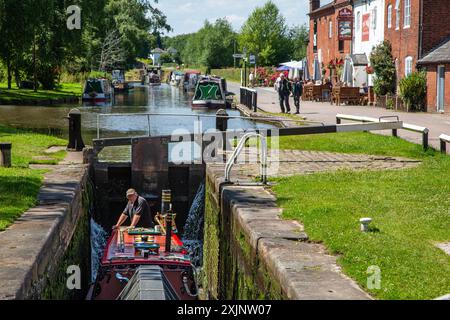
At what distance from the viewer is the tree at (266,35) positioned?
3713 inches

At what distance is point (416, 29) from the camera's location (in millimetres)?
34969

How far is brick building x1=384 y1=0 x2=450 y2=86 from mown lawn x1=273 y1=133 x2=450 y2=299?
17934 mm

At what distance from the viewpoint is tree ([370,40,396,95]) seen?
3822 centimetres

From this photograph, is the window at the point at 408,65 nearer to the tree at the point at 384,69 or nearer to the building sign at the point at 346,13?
the tree at the point at 384,69

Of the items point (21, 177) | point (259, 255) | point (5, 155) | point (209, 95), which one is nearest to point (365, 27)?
point (209, 95)

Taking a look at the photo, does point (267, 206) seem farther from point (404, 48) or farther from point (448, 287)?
point (404, 48)

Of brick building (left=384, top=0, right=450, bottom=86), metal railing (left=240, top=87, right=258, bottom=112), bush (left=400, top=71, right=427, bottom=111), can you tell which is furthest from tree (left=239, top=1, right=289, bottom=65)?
bush (left=400, top=71, right=427, bottom=111)

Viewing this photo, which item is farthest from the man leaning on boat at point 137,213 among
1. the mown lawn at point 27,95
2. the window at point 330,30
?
the window at point 330,30

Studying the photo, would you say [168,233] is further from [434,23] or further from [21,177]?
[434,23]

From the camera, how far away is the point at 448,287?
25.6 feet

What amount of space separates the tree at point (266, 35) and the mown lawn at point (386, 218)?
3040 inches

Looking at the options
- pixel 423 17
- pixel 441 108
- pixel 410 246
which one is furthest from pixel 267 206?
pixel 423 17

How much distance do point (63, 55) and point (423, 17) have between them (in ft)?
71.4

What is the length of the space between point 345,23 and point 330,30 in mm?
7386
